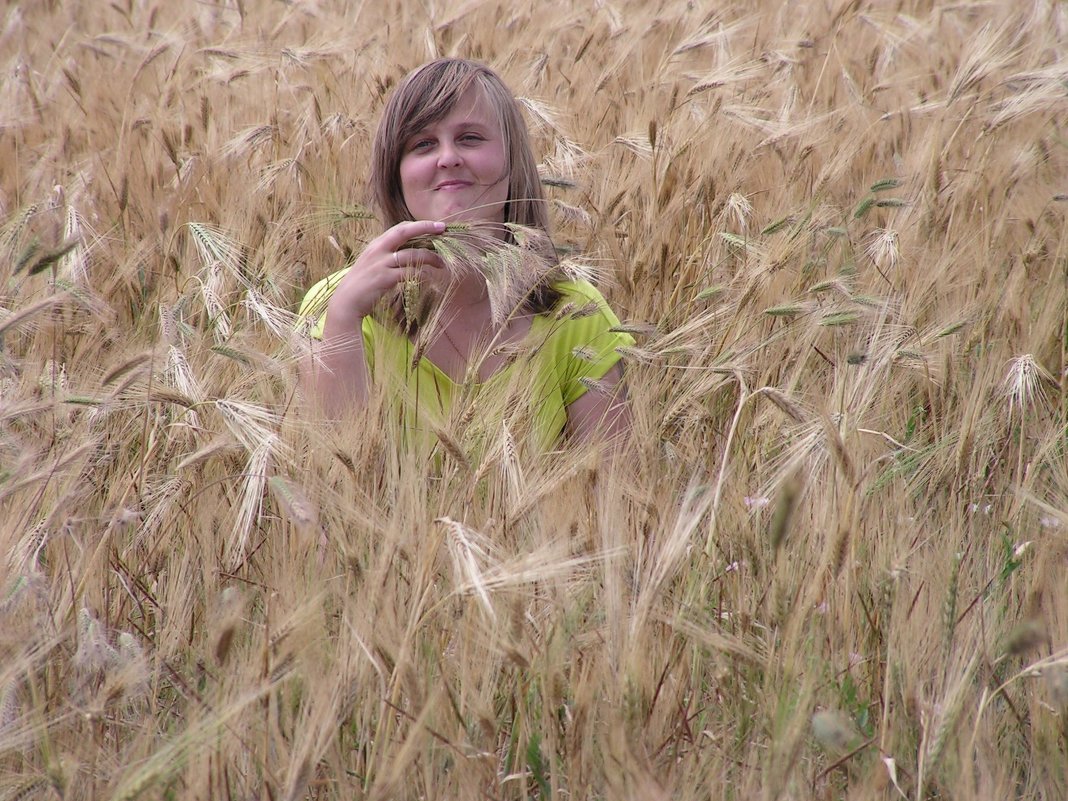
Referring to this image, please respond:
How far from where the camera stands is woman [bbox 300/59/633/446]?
2250mm

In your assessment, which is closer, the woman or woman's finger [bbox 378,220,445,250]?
woman's finger [bbox 378,220,445,250]

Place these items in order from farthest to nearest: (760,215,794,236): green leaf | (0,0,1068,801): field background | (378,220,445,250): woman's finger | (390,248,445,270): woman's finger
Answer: (760,215,794,236): green leaf < (390,248,445,270): woman's finger < (378,220,445,250): woman's finger < (0,0,1068,801): field background

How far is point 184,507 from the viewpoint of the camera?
1.81 meters

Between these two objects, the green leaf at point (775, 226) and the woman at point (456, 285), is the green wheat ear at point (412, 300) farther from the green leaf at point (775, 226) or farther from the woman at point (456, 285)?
the green leaf at point (775, 226)

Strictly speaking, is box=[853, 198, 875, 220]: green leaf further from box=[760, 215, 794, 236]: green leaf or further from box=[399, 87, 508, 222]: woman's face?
box=[399, 87, 508, 222]: woman's face

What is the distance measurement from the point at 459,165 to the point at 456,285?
0.89 ft

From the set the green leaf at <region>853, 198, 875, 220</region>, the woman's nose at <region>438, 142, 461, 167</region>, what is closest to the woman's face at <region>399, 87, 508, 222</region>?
the woman's nose at <region>438, 142, 461, 167</region>

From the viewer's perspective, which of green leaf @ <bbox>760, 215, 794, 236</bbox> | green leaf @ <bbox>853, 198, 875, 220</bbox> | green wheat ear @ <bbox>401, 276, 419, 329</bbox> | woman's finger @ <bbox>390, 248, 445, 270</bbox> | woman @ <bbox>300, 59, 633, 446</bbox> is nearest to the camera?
green wheat ear @ <bbox>401, 276, 419, 329</bbox>

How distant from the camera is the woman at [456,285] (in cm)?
225

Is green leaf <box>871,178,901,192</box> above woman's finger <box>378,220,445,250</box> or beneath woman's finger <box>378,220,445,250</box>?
beneath

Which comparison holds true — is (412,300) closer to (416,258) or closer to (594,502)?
(416,258)

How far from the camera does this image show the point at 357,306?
2.22m

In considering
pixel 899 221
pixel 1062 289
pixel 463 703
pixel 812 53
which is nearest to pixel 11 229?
pixel 463 703

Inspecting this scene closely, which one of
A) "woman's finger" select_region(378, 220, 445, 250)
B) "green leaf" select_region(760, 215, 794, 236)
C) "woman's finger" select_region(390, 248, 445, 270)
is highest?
"woman's finger" select_region(378, 220, 445, 250)
